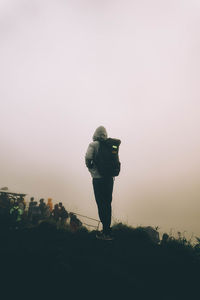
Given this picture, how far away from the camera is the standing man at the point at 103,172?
5098mm

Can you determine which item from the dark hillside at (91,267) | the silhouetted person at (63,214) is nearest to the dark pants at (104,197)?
the dark hillside at (91,267)

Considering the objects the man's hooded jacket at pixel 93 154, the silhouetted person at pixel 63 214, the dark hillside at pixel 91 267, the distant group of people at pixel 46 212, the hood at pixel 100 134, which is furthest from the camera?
the silhouetted person at pixel 63 214

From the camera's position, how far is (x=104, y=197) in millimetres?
5125

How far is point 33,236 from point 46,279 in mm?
1543

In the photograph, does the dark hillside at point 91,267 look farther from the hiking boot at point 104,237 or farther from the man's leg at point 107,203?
the man's leg at point 107,203

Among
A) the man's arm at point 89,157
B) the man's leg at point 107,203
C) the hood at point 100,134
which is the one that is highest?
the hood at point 100,134

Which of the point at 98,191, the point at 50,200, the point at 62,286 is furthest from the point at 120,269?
the point at 50,200

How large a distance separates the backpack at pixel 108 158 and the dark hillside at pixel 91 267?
1.37 m

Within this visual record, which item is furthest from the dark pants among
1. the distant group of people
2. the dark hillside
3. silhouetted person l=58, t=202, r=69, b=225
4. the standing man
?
silhouetted person l=58, t=202, r=69, b=225

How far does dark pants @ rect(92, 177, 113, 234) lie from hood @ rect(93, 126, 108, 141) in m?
0.88

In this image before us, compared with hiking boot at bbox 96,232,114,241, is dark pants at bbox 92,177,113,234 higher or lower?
higher

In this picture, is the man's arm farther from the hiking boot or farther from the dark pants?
the hiking boot

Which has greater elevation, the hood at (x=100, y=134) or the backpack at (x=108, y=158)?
the hood at (x=100, y=134)

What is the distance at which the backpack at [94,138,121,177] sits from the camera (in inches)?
200
